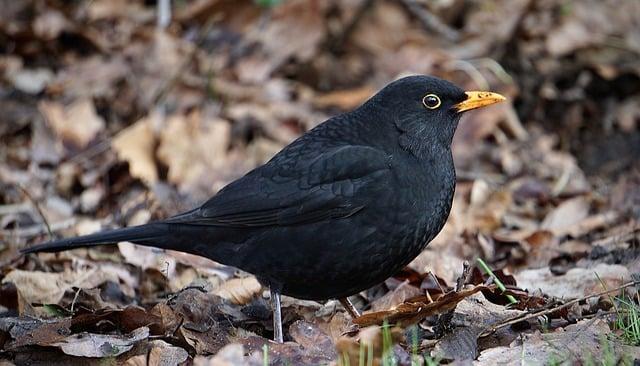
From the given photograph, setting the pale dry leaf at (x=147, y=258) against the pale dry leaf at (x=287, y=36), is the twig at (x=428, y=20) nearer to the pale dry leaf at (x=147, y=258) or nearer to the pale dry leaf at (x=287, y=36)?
the pale dry leaf at (x=287, y=36)

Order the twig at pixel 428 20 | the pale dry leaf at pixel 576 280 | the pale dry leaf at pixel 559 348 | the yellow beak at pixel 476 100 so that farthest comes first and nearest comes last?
the twig at pixel 428 20
the yellow beak at pixel 476 100
the pale dry leaf at pixel 576 280
the pale dry leaf at pixel 559 348

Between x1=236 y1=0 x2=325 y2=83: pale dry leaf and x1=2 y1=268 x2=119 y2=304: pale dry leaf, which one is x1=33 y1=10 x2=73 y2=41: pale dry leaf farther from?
x1=2 y1=268 x2=119 y2=304: pale dry leaf

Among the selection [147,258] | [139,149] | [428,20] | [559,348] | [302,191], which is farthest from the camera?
[428,20]

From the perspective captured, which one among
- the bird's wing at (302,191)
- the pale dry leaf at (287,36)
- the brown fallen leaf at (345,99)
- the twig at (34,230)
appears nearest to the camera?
the bird's wing at (302,191)

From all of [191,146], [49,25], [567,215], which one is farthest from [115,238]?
[49,25]

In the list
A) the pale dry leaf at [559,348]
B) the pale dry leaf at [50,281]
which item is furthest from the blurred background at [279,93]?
the pale dry leaf at [559,348]

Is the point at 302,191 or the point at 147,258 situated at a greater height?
the point at 302,191

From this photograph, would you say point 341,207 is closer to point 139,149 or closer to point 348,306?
point 348,306
